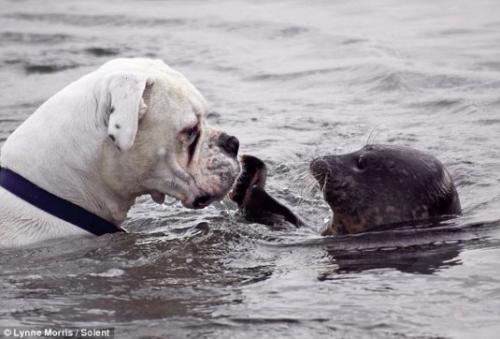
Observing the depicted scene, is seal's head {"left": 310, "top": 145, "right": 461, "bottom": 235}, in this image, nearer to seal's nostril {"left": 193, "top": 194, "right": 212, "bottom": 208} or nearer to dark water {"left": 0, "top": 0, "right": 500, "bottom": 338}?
dark water {"left": 0, "top": 0, "right": 500, "bottom": 338}

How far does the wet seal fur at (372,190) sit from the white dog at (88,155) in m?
1.00

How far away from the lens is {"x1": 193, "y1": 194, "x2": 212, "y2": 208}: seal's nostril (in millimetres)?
6766

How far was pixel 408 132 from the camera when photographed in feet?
32.4

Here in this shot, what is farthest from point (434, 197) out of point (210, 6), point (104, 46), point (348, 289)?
point (210, 6)

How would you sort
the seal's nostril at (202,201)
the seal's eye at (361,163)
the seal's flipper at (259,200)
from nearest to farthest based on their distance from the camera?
1. the seal's nostril at (202,201)
2. the seal's eye at (361,163)
3. the seal's flipper at (259,200)

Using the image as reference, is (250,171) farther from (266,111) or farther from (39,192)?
(266,111)

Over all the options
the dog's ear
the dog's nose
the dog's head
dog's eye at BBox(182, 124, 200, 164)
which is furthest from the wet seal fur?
the dog's ear

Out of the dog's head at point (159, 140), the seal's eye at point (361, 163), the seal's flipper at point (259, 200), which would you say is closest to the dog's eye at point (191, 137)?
the dog's head at point (159, 140)

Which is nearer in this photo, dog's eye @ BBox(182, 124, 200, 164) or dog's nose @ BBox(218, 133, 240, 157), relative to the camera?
dog's eye @ BBox(182, 124, 200, 164)

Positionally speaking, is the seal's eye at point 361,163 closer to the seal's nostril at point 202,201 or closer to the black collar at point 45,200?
the seal's nostril at point 202,201

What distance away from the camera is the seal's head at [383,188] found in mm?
7074

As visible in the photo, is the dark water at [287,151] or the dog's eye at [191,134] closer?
the dark water at [287,151]

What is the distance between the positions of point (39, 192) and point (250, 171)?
1.67m

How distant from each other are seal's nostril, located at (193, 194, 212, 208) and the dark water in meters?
0.36
